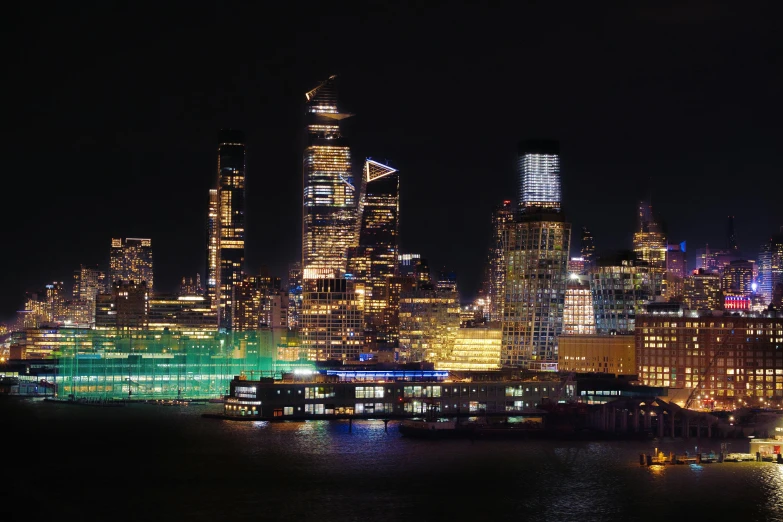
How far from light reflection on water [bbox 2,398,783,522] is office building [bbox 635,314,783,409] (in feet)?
80.2

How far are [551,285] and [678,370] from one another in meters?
45.6

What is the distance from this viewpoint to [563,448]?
115375 millimetres

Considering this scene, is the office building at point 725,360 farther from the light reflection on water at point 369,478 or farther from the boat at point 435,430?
the boat at point 435,430

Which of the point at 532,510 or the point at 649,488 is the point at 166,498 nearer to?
the point at 532,510

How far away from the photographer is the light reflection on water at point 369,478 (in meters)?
84.2

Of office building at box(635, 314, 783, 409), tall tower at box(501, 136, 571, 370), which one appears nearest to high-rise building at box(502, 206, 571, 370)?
tall tower at box(501, 136, 571, 370)

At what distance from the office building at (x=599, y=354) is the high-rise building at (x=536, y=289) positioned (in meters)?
6.79

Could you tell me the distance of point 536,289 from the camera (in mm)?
189750

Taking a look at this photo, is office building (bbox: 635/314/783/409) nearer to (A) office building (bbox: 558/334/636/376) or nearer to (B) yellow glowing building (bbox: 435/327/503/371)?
(A) office building (bbox: 558/334/636/376)

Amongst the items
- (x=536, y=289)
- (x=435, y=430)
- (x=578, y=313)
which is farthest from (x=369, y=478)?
(x=578, y=313)

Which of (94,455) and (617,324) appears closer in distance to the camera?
(94,455)

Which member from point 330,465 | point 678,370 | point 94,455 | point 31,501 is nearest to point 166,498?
point 31,501

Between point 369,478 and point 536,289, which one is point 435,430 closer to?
point 369,478

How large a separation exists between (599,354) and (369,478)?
8382 cm
